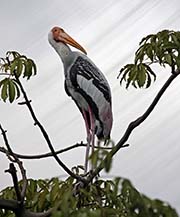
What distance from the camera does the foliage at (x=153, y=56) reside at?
3.41 feet

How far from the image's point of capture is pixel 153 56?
3.55 ft

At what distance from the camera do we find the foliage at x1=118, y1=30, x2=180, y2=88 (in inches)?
40.9

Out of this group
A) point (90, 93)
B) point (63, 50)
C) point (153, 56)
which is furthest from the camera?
point (63, 50)

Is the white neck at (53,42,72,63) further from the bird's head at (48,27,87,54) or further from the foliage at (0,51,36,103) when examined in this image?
the foliage at (0,51,36,103)

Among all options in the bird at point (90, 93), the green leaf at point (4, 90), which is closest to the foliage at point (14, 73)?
the green leaf at point (4, 90)

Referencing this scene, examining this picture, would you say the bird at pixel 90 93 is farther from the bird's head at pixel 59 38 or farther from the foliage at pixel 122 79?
the foliage at pixel 122 79

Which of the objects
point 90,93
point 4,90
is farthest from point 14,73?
A: point 90,93

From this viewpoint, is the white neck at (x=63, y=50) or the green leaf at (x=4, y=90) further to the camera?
the white neck at (x=63, y=50)

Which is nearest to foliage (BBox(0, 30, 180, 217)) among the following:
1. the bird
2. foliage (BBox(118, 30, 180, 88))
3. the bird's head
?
foliage (BBox(118, 30, 180, 88))

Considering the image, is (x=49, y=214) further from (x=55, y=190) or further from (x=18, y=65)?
(x=18, y=65)

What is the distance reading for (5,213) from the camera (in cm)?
112

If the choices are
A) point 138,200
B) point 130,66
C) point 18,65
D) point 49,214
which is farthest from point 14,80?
point 138,200

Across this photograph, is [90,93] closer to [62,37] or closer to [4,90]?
[62,37]

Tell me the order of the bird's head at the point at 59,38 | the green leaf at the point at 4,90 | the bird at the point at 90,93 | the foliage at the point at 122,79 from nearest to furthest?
1. the foliage at the point at 122,79
2. the green leaf at the point at 4,90
3. the bird at the point at 90,93
4. the bird's head at the point at 59,38
